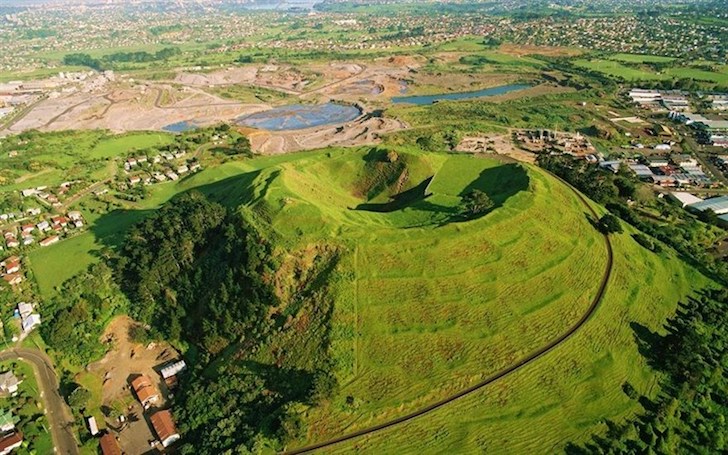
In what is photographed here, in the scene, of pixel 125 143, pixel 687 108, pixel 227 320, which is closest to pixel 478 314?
pixel 227 320

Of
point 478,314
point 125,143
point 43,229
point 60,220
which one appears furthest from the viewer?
point 125,143

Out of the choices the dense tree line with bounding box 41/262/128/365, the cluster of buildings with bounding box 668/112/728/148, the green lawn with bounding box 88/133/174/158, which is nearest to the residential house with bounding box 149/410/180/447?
the dense tree line with bounding box 41/262/128/365

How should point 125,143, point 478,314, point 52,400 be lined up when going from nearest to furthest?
point 478,314, point 52,400, point 125,143

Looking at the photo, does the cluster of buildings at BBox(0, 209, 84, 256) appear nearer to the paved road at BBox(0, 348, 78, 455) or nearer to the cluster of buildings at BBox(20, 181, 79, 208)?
the cluster of buildings at BBox(20, 181, 79, 208)

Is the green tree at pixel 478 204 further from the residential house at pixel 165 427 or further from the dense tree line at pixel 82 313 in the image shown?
the dense tree line at pixel 82 313

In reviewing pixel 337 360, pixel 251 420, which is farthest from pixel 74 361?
pixel 337 360

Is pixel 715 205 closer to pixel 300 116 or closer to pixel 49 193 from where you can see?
pixel 300 116
